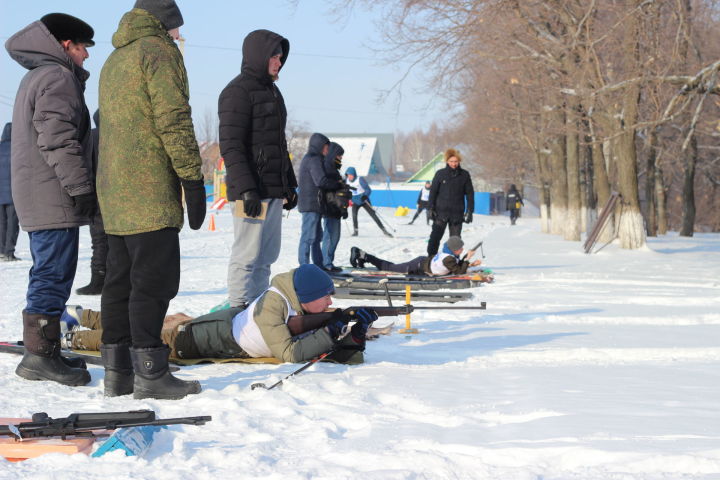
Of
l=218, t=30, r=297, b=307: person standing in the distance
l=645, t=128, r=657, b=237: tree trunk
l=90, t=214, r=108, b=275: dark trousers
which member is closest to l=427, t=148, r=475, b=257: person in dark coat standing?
l=90, t=214, r=108, b=275: dark trousers

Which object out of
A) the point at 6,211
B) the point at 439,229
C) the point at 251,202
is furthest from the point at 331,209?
the point at 251,202

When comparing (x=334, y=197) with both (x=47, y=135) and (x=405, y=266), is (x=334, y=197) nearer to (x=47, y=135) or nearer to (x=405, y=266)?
(x=405, y=266)

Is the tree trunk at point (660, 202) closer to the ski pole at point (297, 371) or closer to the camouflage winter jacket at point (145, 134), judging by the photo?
the ski pole at point (297, 371)

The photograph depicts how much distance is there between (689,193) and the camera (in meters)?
33.0

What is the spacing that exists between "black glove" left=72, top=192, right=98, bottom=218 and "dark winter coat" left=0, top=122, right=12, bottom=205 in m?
8.14

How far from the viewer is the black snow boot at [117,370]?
4.58 m

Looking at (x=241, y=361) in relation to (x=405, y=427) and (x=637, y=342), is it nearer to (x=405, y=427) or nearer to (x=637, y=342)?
(x=405, y=427)

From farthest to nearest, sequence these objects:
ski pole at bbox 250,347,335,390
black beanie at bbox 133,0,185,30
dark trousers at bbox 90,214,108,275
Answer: dark trousers at bbox 90,214,108,275 → ski pole at bbox 250,347,335,390 → black beanie at bbox 133,0,185,30

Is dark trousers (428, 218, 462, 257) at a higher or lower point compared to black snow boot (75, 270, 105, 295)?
higher

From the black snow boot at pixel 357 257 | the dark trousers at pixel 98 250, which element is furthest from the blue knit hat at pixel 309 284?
the black snow boot at pixel 357 257

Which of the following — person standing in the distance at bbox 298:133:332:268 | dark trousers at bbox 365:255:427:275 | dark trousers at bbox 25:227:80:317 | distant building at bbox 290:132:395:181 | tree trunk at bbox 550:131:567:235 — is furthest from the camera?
distant building at bbox 290:132:395:181

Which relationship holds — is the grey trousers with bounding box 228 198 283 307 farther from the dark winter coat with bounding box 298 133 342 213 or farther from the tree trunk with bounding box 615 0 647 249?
the tree trunk with bounding box 615 0 647 249

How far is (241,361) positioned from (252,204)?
3.76 feet

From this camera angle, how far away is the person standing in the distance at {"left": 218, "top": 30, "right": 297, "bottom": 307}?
6.22 metres
